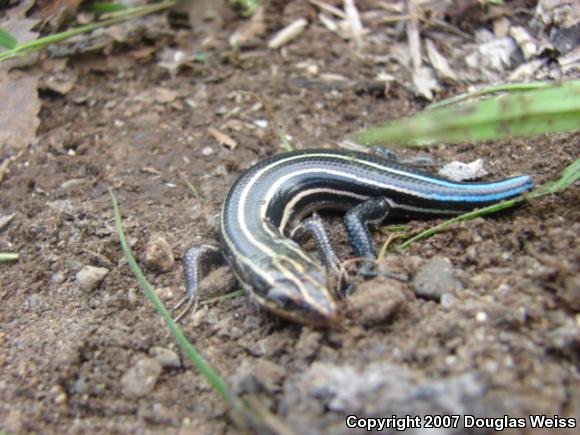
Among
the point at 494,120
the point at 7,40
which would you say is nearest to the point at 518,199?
the point at 494,120

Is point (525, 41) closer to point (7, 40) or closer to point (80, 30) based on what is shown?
point (80, 30)

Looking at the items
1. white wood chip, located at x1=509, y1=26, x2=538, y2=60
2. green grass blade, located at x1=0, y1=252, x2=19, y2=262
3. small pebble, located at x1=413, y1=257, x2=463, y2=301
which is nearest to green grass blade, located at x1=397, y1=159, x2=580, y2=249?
small pebble, located at x1=413, y1=257, x2=463, y2=301

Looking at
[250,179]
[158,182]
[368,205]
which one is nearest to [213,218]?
[250,179]

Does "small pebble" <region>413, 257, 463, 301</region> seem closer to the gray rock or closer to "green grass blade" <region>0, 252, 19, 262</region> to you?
the gray rock

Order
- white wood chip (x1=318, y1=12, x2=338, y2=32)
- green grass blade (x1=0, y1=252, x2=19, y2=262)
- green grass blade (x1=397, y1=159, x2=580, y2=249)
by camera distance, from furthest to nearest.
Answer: white wood chip (x1=318, y1=12, x2=338, y2=32)
green grass blade (x1=0, y1=252, x2=19, y2=262)
green grass blade (x1=397, y1=159, x2=580, y2=249)

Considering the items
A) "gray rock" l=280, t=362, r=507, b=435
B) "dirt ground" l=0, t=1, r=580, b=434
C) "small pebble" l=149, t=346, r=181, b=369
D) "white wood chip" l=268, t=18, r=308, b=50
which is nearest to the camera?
"gray rock" l=280, t=362, r=507, b=435

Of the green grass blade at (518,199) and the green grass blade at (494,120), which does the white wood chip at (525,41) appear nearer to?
the green grass blade at (518,199)
